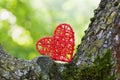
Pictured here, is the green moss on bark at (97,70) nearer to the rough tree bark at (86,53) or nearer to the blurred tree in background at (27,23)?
the rough tree bark at (86,53)

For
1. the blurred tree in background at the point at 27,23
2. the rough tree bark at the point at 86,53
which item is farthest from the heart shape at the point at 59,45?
the blurred tree in background at the point at 27,23

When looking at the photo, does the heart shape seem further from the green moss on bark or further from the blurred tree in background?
the blurred tree in background

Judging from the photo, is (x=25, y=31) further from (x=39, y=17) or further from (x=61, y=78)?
(x=61, y=78)

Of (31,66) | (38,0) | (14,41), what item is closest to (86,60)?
(31,66)

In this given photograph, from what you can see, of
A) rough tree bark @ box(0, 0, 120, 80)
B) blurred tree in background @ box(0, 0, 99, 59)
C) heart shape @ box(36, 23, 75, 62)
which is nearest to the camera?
rough tree bark @ box(0, 0, 120, 80)

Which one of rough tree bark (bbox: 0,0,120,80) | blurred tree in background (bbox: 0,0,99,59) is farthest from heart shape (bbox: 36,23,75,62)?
blurred tree in background (bbox: 0,0,99,59)

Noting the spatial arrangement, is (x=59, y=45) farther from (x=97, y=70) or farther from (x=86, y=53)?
(x=97, y=70)
